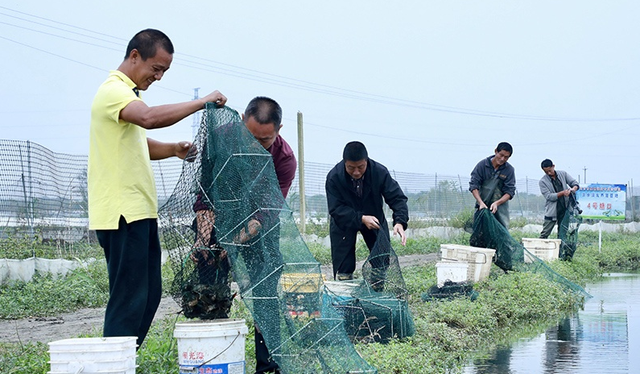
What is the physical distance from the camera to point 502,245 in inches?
468

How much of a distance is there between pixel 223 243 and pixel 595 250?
15.8 metres

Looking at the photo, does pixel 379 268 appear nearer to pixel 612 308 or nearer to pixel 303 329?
pixel 303 329

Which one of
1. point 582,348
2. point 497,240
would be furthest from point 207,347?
point 497,240

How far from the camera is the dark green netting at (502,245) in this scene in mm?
11791

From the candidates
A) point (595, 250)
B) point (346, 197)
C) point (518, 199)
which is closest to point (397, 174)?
point (595, 250)

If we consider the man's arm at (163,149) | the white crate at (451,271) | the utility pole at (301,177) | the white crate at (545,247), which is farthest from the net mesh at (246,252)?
the utility pole at (301,177)

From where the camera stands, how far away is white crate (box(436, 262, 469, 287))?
34.1ft

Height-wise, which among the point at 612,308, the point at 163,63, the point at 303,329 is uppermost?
the point at 163,63

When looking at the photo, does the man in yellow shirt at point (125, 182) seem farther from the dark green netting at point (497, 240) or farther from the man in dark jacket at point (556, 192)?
the man in dark jacket at point (556, 192)

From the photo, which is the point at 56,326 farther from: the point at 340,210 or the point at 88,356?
the point at 88,356

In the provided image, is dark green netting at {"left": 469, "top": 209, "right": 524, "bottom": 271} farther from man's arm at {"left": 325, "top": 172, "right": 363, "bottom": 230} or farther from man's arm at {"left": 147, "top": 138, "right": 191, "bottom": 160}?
man's arm at {"left": 147, "top": 138, "right": 191, "bottom": 160}

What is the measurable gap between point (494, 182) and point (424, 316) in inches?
179

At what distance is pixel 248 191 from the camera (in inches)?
188

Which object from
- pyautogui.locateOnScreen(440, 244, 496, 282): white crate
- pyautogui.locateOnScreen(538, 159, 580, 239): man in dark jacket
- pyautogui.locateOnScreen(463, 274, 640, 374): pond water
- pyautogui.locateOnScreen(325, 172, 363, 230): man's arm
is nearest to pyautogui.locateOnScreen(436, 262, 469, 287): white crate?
pyautogui.locateOnScreen(440, 244, 496, 282): white crate
